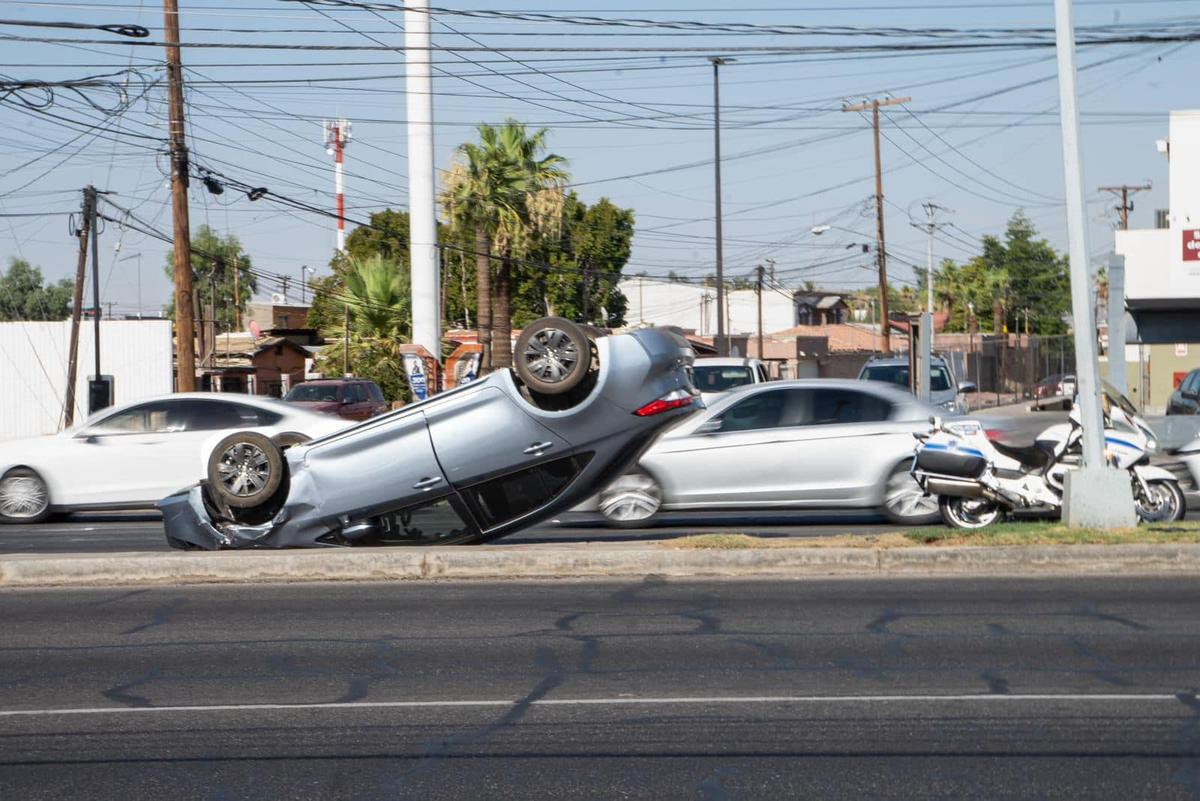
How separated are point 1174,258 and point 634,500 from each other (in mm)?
18137

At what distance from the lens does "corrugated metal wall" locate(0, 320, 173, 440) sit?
42.9 metres

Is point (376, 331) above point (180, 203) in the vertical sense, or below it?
below

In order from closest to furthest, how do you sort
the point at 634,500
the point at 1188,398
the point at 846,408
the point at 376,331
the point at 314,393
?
the point at 634,500, the point at 846,408, the point at 1188,398, the point at 314,393, the point at 376,331

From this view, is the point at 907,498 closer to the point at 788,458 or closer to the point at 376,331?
the point at 788,458

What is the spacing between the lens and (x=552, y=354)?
1080cm

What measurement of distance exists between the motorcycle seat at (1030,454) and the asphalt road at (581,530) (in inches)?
55.0

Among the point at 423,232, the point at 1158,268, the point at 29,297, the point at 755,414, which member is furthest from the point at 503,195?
the point at 29,297

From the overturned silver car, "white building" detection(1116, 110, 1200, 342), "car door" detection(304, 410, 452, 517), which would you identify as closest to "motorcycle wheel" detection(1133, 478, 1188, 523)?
the overturned silver car

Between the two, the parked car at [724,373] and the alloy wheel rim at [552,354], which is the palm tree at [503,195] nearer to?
the parked car at [724,373]

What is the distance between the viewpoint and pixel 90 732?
648 cm

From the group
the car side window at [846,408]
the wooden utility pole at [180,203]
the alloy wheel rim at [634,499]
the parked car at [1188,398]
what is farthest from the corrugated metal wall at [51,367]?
the car side window at [846,408]

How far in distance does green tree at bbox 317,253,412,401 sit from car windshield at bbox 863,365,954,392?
18.2 m

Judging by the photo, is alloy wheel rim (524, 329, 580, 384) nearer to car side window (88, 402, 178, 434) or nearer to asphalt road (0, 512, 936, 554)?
asphalt road (0, 512, 936, 554)

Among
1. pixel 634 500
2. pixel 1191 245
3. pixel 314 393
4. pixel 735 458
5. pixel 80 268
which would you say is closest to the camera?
pixel 735 458
